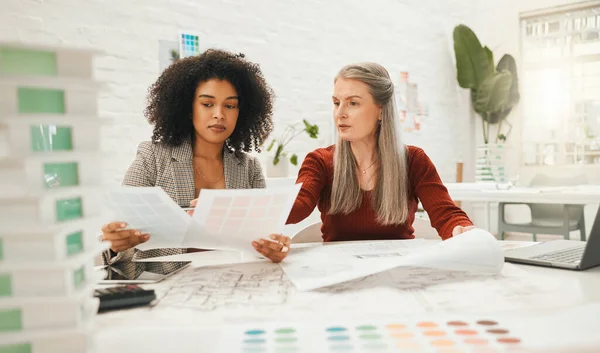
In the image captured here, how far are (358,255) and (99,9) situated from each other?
7.45ft

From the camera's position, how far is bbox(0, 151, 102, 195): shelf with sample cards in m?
0.45

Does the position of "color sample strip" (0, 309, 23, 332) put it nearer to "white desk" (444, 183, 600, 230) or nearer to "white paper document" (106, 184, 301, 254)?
"white paper document" (106, 184, 301, 254)

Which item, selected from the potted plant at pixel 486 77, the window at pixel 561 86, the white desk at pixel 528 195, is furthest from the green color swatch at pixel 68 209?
the window at pixel 561 86

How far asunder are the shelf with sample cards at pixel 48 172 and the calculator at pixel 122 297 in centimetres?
33

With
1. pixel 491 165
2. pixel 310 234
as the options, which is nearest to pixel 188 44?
pixel 310 234

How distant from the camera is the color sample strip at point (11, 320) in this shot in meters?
0.46

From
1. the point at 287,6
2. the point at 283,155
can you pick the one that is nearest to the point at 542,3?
the point at 287,6

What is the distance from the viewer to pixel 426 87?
5.47 metres

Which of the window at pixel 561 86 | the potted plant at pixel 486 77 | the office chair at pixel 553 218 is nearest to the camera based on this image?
the office chair at pixel 553 218

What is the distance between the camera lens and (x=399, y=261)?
91 centimetres

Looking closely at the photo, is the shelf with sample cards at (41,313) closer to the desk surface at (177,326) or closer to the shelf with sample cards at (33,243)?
the shelf with sample cards at (33,243)

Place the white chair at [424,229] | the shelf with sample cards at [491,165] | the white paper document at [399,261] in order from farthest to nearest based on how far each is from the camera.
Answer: the shelf with sample cards at [491,165] → the white chair at [424,229] → the white paper document at [399,261]

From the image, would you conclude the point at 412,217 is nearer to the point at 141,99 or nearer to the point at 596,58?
the point at 141,99

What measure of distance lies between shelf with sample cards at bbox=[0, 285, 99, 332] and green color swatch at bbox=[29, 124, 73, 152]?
5.4 inches
